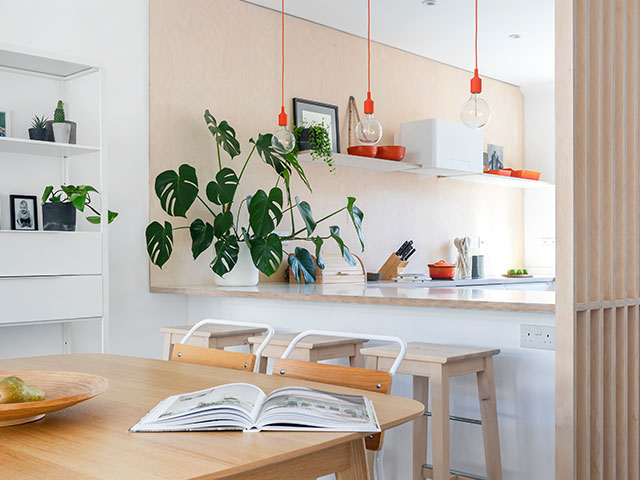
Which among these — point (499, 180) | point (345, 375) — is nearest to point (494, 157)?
Result: point (499, 180)

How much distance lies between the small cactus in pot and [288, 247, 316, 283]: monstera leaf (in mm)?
1425

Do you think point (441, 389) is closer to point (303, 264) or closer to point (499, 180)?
point (303, 264)

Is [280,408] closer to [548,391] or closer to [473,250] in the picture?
[548,391]

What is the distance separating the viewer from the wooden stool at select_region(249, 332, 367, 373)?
2910 mm

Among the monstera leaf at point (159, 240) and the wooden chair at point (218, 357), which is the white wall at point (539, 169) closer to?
the monstera leaf at point (159, 240)

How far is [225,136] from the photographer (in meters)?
4.08

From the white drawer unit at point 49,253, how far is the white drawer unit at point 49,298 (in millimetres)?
35

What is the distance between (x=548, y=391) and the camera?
2.65 m

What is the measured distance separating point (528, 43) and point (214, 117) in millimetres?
2588

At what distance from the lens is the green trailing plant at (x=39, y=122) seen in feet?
11.0

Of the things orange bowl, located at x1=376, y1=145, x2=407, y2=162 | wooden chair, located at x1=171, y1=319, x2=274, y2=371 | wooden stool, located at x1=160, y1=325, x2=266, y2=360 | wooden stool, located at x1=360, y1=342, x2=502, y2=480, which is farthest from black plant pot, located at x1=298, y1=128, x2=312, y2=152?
wooden chair, located at x1=171, y1=319, x2=274, y2=371

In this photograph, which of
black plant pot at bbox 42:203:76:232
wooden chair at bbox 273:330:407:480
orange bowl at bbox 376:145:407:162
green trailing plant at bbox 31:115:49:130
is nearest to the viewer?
wooden chair at bbox 273:330:407:480

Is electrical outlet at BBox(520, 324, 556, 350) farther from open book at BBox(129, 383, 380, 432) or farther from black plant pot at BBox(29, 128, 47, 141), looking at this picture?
black plant pot at BBox(29, 128, 47, 141)

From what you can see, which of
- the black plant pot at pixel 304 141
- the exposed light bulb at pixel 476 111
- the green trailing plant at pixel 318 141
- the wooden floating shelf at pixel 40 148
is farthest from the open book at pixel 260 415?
the black plant pot at pixel 304 141
